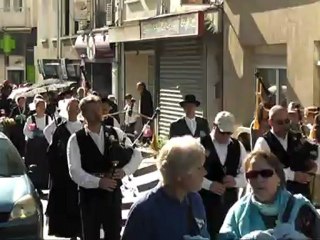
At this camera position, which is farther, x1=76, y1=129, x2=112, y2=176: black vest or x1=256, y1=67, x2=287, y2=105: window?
x1=256, y1=67, x2=287, y2=105: window

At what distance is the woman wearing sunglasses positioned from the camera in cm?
521

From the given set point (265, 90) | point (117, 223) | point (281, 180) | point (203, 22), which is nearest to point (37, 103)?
point (265, 90)

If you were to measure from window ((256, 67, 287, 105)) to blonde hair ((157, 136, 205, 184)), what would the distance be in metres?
11.1

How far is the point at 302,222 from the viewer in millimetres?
5195

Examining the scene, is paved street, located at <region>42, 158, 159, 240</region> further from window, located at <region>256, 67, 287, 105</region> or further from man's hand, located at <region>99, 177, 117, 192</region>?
man's hand, located at <region>99, 177, 117, 192</region>

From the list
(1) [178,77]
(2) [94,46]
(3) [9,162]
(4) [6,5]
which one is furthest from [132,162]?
(4) [6,5]

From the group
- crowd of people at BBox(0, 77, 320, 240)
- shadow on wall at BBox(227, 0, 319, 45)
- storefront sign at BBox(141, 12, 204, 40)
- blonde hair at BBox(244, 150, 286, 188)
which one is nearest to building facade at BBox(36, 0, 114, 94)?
storefront sign at BBox(141, 12, 204, 40)

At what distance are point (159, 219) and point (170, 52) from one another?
18.9 m

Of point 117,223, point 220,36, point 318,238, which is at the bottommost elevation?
point 117,223

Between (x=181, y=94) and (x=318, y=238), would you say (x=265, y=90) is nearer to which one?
(x=181, y=94)

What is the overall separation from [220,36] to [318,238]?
14862 mm

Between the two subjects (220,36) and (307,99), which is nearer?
(307,99)

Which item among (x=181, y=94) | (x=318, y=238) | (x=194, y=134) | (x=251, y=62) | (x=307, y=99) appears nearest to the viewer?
(x=318, y=238)

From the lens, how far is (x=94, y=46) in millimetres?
31562
